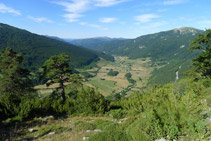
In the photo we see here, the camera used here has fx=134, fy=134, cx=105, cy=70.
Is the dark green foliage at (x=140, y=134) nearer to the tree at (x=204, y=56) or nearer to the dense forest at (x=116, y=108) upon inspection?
the dense forest at (x=116, y=108)

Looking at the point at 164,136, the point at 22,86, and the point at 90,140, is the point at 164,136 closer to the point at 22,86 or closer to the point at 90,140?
the point at 90,140

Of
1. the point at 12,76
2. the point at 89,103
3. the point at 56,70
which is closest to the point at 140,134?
the point at 89,103

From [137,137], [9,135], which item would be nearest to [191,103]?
[137,137]

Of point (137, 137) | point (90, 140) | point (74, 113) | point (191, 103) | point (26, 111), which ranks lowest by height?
point (74, 113)

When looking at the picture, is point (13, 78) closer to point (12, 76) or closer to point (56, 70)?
point (12, 76)

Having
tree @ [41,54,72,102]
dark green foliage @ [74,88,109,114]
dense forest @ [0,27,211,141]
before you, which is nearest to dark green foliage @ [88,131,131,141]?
dense forest @ [0,27,211,141]

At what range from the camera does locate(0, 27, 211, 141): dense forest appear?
5.89 meters

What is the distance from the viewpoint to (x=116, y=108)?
19.2 metres

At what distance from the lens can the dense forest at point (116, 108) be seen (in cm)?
589

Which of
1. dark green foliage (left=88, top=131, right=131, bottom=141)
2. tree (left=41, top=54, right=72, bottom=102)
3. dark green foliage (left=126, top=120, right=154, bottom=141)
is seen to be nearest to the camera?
dark green foliage (left=126, top=120, right=154, bottom=141)

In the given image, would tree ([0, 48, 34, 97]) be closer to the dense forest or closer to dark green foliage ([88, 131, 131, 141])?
the dense forest

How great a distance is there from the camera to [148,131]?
607 cm

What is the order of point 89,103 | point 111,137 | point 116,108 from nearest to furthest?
point 111,137 → point 89,103 → point 116,108

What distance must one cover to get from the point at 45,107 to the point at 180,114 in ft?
46.6
